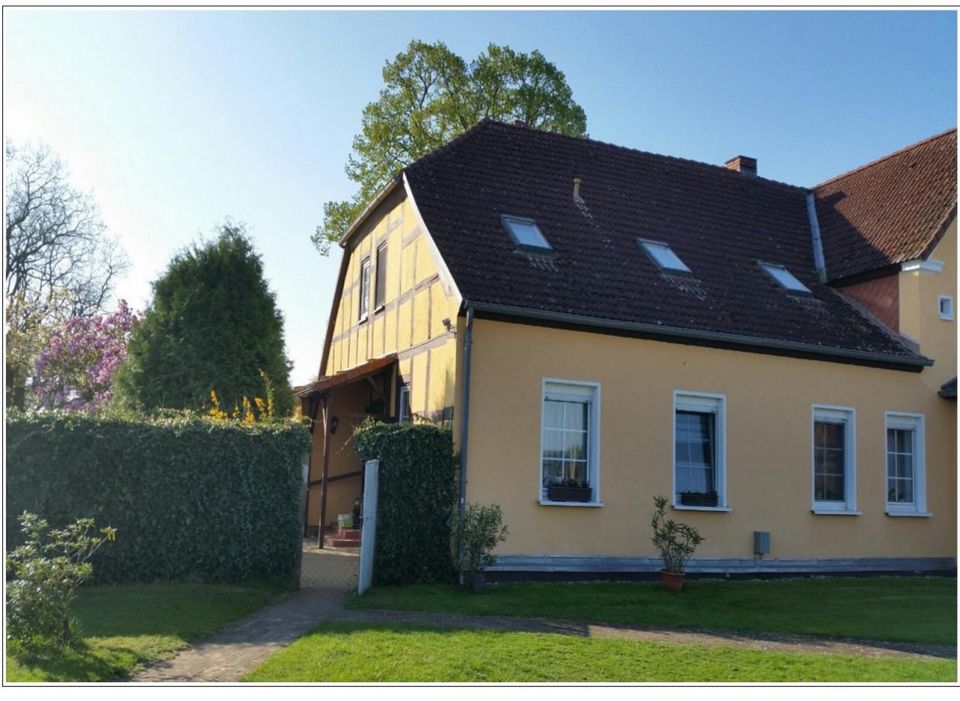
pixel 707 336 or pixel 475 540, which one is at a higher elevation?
pixel 707 336

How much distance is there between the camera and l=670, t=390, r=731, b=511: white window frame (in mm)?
13875

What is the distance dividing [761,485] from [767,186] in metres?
8.19

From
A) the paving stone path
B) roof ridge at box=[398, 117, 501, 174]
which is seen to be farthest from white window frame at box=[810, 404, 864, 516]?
roof ridge at box=[398, 117, 501, 174]

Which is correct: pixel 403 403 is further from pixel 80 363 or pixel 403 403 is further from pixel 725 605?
pixel 80 363

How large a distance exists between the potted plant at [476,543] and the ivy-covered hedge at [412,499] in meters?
0.35

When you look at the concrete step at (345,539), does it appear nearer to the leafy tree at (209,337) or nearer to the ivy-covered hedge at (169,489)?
the leafy tree at (209,337)

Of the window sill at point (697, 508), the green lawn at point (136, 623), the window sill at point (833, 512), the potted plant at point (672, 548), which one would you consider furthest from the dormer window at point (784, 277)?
the green lawn at point (136, 623)

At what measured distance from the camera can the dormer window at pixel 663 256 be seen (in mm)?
15359

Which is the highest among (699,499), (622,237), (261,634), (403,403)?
(622,237)

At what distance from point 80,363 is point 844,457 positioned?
22.0 meters

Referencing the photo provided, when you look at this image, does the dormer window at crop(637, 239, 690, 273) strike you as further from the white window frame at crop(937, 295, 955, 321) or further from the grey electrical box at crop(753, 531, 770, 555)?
the white window frame at crop(937, 295, 955, 321)

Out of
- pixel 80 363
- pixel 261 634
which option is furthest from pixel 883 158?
pixel 80 363

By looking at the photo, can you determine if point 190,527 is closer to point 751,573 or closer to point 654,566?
point 654,566

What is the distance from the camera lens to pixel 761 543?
14117mm
